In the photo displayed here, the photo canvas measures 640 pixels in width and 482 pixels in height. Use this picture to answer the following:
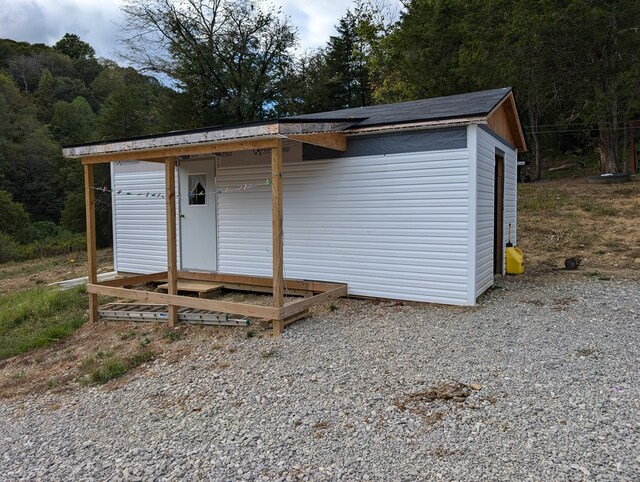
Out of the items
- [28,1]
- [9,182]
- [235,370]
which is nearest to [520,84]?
[235,370]

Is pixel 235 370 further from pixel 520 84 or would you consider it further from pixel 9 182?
pixel 9 182

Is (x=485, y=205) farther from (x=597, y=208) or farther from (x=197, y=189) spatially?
(x=597, y=208)

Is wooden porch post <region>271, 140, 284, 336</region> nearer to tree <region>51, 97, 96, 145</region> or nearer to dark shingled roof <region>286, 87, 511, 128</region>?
dark shingled roof <region>286, 87, 511, 128</region>

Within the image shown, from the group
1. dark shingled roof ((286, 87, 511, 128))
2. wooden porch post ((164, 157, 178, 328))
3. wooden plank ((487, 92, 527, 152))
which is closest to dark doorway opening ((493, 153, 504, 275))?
wooden plank ((487, 92, 527, 152))

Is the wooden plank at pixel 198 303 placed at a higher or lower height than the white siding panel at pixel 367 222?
lower

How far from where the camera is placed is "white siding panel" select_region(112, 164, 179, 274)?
28.8 ft

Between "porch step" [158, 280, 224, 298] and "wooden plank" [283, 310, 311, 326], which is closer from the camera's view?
"wooden plank" [283, 310, 311, 326]

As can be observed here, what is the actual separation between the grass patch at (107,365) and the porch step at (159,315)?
903mm

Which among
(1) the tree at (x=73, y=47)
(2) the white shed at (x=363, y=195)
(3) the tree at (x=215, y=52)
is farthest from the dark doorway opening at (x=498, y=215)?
(1) the tree at (x=73, y=47)

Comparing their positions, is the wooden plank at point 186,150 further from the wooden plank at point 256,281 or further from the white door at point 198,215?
the wooden plank at point 256,281

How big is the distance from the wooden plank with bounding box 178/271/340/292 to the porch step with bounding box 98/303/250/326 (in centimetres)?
127

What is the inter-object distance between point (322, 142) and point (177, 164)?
11.8ft

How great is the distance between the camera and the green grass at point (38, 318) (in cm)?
599

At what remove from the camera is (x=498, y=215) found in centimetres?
814
